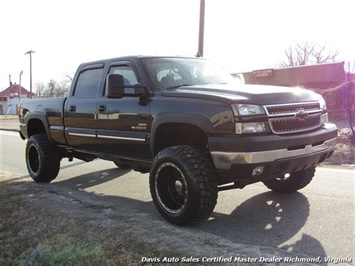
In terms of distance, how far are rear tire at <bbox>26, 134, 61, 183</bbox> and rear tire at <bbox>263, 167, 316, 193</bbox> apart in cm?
372

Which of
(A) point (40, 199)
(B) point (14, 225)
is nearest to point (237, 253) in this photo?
(B) point (14, 225)

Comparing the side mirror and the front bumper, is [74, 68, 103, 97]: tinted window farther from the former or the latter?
the front bumper

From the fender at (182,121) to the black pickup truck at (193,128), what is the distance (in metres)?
0.01

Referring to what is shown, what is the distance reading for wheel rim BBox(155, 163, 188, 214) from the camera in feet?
13.8

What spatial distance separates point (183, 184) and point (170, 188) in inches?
14.4

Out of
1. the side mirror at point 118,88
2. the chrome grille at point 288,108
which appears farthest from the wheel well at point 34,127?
the chrome grille at point 288,108

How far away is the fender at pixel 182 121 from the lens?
3.84 meters

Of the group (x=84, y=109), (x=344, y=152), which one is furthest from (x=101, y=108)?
(x=344, y=152)

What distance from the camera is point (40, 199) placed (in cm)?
548

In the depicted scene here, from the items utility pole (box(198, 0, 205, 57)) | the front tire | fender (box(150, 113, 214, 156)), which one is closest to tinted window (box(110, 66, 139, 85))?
fender (box(150, 113, 214, 156))

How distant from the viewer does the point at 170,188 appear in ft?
14.5

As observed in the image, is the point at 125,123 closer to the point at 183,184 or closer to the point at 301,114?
the point at 183,184

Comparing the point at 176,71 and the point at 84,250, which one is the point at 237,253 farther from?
the point at 176,71

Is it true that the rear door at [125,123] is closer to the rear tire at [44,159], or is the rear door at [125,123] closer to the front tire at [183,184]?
the front tire at [183,184]
